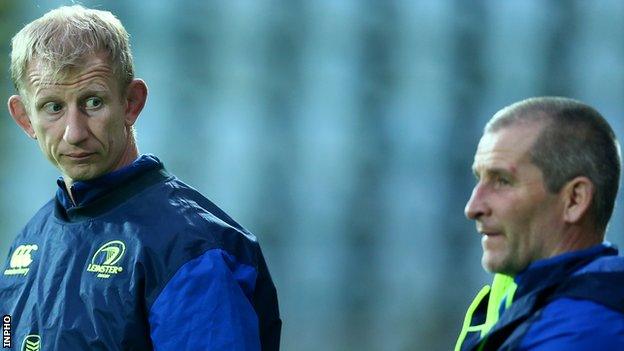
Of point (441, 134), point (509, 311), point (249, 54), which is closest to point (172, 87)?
point (249, 54)

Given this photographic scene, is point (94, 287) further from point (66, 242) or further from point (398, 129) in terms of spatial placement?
point (398, 129)

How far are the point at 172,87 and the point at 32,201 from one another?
2.67ft

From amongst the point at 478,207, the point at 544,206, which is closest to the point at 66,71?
the point at 478,207

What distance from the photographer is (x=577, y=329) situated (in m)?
2.37

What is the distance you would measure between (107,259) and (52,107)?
34 centimetres

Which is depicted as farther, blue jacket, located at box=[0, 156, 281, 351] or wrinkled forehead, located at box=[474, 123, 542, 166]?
blue jacket, located at box=[0, 156, 281, 351]

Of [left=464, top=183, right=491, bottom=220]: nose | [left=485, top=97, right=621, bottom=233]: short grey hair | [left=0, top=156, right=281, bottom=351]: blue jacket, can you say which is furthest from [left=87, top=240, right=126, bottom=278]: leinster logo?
[left=485, top=97, right=621, bottom=233]: short grey hair

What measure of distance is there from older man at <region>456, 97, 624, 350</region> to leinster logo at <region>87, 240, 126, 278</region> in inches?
28.1

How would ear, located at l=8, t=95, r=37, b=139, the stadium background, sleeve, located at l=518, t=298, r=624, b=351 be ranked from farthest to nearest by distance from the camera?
the stadium background → ear, located at l=8, t=95, r=37, b=139 → sleeve, located at l=518, t=298, r=624, b=351

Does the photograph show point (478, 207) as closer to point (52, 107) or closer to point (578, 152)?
point (578, 152)

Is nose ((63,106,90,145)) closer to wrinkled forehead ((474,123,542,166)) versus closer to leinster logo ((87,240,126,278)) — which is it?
leinster logo ((87,240,126,278))

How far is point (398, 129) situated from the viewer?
6383 millimetres

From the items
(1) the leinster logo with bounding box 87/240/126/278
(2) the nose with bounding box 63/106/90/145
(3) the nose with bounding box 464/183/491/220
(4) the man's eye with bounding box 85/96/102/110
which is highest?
(4) the man's eye with bounding box 85/96/102/110

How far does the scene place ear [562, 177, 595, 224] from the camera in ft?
8.25
